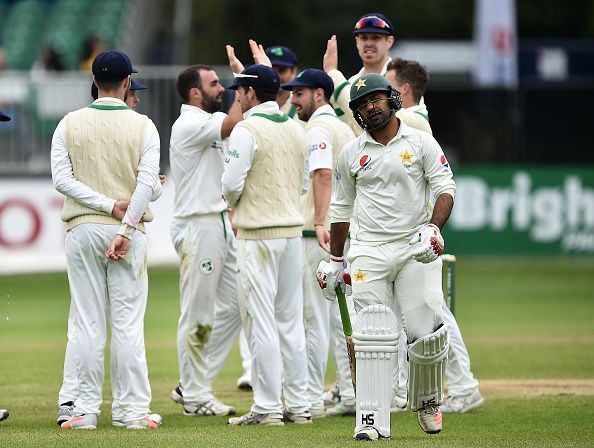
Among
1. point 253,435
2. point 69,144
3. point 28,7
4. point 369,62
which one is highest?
point 28,7

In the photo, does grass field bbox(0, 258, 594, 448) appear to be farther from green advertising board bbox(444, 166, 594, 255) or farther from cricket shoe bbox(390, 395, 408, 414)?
green advertising board bbox(444, 166, 594, 255)

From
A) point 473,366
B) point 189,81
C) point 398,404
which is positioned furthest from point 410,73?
point 473,366

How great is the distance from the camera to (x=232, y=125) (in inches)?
411

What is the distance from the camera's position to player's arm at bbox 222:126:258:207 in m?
9.89

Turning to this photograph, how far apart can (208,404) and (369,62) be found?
3.03 meters

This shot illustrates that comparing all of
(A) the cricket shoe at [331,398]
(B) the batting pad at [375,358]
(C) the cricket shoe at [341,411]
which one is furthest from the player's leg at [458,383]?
(B) the batting pad at [375,358]

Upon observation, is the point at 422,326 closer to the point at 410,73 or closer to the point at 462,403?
the point at 462,403

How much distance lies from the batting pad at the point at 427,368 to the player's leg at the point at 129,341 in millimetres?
1909

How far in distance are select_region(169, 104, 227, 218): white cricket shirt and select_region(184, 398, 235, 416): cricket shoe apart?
4.78 ft

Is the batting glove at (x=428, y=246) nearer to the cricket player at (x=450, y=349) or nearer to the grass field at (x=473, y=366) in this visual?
the grass field at (x=473, y=366)

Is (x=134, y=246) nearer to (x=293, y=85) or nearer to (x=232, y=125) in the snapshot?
(x=232, y=125)

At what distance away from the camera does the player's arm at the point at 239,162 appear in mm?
9891

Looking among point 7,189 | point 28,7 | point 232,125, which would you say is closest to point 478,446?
point 232,125

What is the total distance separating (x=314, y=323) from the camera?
10883mm
